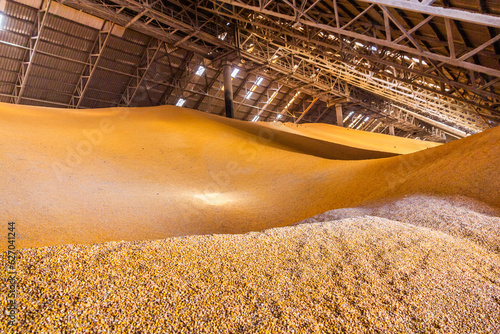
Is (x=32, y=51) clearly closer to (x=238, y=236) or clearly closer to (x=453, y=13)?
(x=238, y=236)

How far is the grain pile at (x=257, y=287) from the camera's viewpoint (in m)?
1.65

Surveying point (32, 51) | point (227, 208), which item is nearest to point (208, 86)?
point (32, 51)

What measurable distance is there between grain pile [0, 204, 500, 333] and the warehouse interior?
0.01 metres

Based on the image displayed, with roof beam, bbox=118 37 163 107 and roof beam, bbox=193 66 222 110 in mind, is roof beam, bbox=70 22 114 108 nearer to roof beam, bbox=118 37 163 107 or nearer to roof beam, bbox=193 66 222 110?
roof beam, bbox=118 37 163 107

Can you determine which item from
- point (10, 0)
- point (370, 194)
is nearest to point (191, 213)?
point (370, 194)

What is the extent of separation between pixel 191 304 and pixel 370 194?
190 inches

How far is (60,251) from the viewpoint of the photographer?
214 centimetres

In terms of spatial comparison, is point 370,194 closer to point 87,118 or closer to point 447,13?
point 447,13

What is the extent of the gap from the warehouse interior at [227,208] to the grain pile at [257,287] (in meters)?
0.01

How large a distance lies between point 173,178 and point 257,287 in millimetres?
5601

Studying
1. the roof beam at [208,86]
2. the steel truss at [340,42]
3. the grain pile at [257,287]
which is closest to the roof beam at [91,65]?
the steel truss at [340,42]

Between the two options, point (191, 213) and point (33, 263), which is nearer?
point (33, 263)

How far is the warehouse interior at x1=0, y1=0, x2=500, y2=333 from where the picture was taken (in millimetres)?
1795

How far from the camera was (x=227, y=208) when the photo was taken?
243 inches
